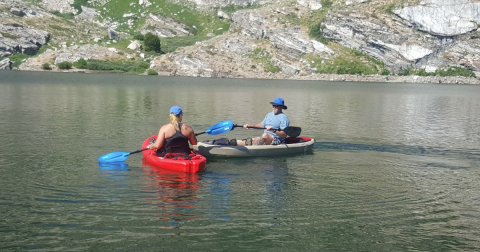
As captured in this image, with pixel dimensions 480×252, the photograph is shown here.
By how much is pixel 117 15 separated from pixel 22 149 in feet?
595

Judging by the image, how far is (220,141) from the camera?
19.7 m

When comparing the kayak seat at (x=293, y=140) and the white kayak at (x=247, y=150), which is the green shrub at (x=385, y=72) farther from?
the white kayak at (x=247, y=150)

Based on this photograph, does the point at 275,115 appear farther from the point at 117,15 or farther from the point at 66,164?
the point at 117,15

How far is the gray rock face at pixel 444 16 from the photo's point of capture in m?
140

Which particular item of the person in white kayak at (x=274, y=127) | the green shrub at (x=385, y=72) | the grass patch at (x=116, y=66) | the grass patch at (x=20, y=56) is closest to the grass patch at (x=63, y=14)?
the grass patch at (x=20, y=56)

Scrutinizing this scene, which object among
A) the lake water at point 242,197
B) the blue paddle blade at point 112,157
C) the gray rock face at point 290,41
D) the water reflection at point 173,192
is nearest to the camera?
the lake water at point 242,197

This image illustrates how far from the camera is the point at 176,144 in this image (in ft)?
55.6

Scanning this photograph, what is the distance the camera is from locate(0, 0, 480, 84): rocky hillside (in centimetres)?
13200

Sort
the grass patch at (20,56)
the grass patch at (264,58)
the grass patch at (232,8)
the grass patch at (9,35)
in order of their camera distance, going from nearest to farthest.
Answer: the grass patch at (20,56) → the grass patch at (264,58) → the grass patch at (9,35) → the grass patch at (232,8)

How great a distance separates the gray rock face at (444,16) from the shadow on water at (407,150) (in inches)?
5147

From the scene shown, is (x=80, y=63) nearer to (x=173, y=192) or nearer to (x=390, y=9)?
(x=390, y=9)

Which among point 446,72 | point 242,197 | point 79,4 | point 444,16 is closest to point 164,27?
point 79,4

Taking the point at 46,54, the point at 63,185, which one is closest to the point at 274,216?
the point at 63,185

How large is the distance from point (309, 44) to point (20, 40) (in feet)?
272
